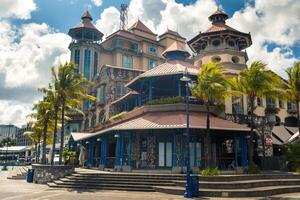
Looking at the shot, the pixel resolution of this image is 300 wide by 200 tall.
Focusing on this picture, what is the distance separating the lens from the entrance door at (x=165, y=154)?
25.7 m

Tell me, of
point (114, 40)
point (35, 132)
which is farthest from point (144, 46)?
point (35, 132)

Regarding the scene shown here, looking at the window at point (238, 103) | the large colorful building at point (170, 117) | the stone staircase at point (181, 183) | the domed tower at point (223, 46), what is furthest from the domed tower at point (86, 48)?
the stone staircase at point (181, 183)

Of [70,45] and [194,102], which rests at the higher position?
[70,45]

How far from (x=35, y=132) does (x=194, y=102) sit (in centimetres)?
2483

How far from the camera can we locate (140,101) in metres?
32.1

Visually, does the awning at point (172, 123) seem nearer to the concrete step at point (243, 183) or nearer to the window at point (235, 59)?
the concrete step at point (243, 183)

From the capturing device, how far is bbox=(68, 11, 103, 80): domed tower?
193 ft

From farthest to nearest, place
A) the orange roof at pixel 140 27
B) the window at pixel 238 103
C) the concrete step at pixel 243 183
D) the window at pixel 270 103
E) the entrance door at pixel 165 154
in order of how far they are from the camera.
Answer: the orange roof at pixel 140 27 → the window at pixel 270 103 → the window at pixel 238 103 → the entrance door at pixel 165 154 → the concrete step at pixel 243 183

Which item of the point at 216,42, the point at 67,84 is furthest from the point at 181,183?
the point at 216,42

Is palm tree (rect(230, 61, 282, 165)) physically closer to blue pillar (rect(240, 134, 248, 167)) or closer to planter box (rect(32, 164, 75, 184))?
blue pillar (rect(240, 134, 248, 167))

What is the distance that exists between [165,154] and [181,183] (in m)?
6.43

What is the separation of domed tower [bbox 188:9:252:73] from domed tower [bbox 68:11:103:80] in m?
25.6

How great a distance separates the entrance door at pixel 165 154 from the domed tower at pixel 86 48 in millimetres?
35713

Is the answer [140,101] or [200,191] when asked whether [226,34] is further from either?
[200,191]
